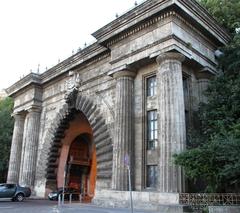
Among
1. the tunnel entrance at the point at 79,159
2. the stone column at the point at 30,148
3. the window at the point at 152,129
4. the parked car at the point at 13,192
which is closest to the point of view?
the window at the point at 152,129

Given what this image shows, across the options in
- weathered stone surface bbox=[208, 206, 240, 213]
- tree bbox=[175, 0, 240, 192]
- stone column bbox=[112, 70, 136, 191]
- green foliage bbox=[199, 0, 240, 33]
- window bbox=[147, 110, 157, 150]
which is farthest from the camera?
green foliage bbox=[199, 0, 240, 33]

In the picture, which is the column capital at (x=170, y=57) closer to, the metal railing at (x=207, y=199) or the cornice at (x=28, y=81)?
the metal railing at (x=207, y=199)

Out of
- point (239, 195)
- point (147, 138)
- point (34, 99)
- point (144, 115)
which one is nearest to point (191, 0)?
point (144, 115)

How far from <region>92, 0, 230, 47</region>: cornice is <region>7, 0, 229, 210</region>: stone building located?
0.06 m

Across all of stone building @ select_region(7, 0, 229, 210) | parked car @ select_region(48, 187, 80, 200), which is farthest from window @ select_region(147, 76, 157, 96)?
parked car @ select_region(48, 187, 80, 200)

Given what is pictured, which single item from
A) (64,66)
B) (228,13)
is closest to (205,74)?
(228,13)

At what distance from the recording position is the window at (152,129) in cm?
1966

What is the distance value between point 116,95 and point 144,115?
2.45 m

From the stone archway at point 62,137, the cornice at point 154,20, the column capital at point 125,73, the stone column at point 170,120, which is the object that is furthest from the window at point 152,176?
the cornice at point 154,20

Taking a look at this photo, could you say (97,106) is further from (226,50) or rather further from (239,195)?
(239,195)

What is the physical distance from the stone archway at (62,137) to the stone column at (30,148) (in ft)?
3.41

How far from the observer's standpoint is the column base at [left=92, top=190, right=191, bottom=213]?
50.4 feet

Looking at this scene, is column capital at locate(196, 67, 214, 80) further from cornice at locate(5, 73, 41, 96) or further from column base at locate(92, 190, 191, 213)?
cornice at locate(5, 73, 41, 96)

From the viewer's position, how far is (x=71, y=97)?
27125mm
